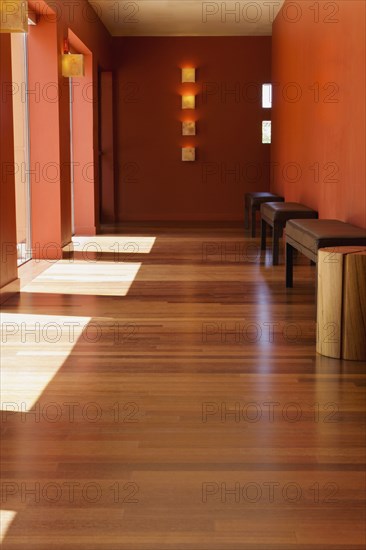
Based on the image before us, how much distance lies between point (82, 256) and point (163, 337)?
429 cm

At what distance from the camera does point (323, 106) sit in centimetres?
816

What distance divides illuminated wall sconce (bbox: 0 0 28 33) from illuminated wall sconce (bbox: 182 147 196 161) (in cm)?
920

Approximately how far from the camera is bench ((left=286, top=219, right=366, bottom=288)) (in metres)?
5.64

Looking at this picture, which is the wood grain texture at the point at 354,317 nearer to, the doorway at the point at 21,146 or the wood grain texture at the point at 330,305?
the wood grain texture at the point at 330,305

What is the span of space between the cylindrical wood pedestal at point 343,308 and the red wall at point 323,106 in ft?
6.41

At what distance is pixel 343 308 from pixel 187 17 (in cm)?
853

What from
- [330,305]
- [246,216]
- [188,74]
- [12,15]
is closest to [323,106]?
[330,305]

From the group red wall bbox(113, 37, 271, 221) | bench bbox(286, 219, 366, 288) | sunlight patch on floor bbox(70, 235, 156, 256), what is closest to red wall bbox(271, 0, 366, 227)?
bench bbox(286, 219, 366, 288)

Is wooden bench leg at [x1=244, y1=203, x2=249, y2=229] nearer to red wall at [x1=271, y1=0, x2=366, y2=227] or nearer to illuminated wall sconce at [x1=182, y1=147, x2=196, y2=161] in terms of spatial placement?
red wall at [x1=271, y1=0, x2=366, y2=227]

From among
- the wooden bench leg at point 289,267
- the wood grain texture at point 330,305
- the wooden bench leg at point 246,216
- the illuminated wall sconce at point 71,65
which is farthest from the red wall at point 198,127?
the wood grain texture at point 330,305

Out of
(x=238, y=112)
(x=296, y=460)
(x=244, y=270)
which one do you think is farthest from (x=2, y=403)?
(x=238, y=112)

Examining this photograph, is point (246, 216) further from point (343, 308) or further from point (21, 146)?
point (343, 308)

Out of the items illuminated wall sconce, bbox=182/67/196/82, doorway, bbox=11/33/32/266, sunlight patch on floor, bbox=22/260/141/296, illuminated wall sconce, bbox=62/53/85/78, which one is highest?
illuminated wall sconce, bbox=182/67/196/82

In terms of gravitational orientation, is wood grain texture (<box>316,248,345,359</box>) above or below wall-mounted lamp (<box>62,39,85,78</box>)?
below
